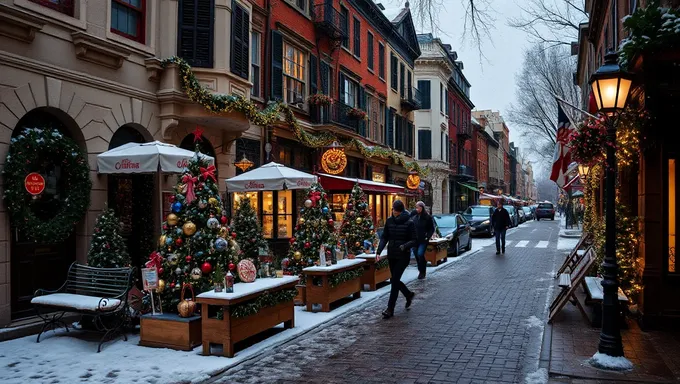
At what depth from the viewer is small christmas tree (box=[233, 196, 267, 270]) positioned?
12.0 meters

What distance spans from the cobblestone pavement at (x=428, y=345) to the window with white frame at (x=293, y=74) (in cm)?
939

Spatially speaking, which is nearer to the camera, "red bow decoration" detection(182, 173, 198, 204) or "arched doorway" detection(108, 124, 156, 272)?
"red bow decoration" detection(182, 173, 198, 204)

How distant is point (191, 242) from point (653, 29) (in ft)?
21.6

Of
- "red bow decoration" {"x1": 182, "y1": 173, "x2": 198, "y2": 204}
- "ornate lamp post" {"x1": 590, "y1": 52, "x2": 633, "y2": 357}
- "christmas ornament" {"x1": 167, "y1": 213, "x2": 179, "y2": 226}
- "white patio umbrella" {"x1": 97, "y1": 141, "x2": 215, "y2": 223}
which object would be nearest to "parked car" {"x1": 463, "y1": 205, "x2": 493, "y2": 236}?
"white patio umbrella" {"x1": 97, "y1": 141, "x2": 215, "y2": 223}

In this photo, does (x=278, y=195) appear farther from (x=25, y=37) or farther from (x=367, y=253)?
(x=25, y=37)

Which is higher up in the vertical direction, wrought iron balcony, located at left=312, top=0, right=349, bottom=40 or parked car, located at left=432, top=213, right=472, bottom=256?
wrought iron balcony, located at left=312, top=0, right=349, bottom=40

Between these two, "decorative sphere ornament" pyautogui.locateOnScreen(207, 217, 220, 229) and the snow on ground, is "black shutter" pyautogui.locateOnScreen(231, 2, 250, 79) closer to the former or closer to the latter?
"decorative sphere ornament" pyautogui.locateOnScreen(207, 217, 220, 229)

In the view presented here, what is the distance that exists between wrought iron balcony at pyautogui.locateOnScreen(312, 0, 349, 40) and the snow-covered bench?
49.1 ft

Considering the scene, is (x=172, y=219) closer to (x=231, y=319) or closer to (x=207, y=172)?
(x=207, y=172)

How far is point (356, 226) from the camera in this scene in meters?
13.8

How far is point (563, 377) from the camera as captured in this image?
6.21 metres

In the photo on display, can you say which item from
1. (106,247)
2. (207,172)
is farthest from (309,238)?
(106,247)

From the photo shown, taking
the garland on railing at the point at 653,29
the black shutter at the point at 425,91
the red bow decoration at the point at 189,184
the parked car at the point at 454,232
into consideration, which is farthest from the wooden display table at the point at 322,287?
the black shutter at the point at 425,91

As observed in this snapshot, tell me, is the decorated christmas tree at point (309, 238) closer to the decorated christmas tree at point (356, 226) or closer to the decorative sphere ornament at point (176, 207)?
the decorated christmas tree at point (356, 226)
